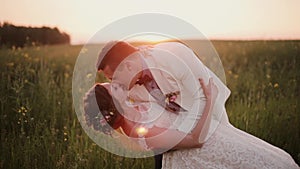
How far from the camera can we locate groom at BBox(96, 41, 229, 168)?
6.48 ft

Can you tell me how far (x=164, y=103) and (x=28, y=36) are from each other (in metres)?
2.35

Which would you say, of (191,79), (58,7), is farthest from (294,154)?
(58,7)

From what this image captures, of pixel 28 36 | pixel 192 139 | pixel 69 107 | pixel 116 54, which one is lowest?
pixel 69 107

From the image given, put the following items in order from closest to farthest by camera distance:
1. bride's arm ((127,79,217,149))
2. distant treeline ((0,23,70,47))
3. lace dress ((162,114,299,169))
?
bride's arm ((127,79,217,149)), lace dress ((162,114,299,169)), distant treeline ((0,23,70,47))

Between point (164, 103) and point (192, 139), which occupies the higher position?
point (164, 103)

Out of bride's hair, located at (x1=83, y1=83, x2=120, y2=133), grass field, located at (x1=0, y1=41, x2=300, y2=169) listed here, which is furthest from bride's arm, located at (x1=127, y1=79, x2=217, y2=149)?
grass field, located at (x1=0, y1=41, x2=300, y2=169)

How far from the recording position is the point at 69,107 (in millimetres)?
3424

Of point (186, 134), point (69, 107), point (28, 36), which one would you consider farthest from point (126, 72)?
point (28, 36)

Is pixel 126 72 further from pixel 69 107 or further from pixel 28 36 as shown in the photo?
pixel 28 36

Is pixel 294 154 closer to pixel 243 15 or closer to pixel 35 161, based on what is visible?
pixel 243 15

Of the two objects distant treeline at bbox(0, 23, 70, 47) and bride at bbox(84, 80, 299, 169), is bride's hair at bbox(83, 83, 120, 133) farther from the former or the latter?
distant treeline at bbox(0, 23, 70, 47)

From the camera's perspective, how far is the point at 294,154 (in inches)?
125

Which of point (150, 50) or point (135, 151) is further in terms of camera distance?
point (135, 151)

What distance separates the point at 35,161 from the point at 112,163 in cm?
40
